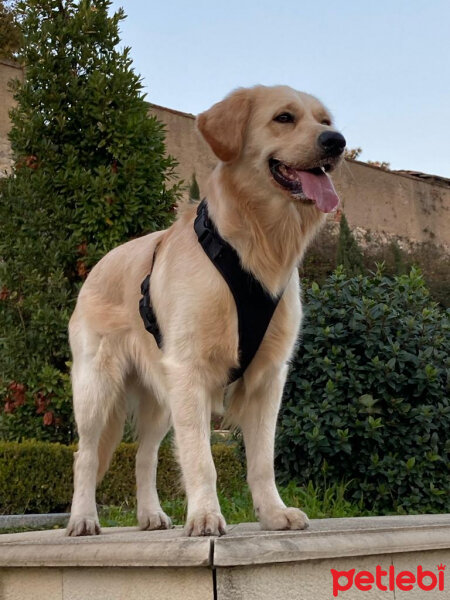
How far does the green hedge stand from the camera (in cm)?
654

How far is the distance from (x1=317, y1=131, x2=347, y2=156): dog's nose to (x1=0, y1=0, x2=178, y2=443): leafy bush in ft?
14.9

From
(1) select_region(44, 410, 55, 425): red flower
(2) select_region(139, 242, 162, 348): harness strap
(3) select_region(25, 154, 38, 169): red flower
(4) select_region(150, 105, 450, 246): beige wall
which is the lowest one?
(1) select_region(44, 410, 55, 425): red flower

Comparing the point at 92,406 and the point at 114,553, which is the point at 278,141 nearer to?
the point at 92,406

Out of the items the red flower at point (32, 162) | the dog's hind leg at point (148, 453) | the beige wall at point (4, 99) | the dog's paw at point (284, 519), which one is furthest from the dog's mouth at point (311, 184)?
the beige wall at point (4, 99)

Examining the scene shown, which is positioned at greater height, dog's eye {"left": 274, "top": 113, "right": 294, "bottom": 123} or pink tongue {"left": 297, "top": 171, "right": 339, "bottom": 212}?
dog's eye {"left": 274, "top": 113, "right": 294, "bottom": 123}

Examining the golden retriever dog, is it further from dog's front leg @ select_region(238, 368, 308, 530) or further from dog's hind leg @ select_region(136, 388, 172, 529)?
dog's hind leg @ select_region(136, 388, 172, 529)

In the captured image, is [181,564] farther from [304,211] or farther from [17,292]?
[17,292]

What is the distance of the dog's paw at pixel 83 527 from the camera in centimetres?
363

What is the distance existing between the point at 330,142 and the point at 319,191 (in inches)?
7.5

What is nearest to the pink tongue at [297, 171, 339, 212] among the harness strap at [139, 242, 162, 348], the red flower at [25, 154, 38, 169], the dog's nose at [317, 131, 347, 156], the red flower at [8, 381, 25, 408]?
the dog's nose at [317, 131, 347, 156]

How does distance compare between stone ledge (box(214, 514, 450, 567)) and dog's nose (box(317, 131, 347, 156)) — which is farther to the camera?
dog's nose (box(317, 131, 347, 156))

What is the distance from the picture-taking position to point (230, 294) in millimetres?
3127

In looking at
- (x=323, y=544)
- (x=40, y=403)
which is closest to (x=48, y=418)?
(x=40, y=403)

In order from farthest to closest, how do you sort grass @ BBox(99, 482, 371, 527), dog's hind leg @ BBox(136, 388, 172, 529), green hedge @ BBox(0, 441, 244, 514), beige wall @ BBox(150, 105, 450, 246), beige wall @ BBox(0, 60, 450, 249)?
beige wall @ BBox(150, 105, 450, 246) < beige wall @ BBox(0, 60, 450, 249) < green hedge @ BBox(0, 441, 244, 514) < grass @ BBox(99, 482, 371, 527) < dog's hind leg @ BBox(136, 388, 172, 529)
